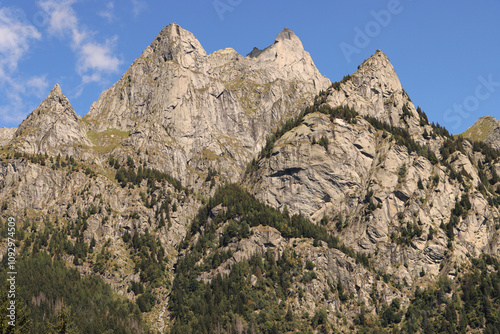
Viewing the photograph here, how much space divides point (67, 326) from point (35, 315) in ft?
394

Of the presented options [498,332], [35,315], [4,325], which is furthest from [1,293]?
[498,332]

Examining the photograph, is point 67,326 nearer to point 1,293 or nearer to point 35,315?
point 1,293

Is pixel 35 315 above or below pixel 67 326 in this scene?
above

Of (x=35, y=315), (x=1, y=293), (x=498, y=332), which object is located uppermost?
(x=35, y=315)

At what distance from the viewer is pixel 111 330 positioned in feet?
656

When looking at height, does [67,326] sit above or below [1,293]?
below

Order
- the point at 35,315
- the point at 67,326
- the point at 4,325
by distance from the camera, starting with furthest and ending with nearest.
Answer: the point at 35,315
the point at 67,326
the point at 4,325

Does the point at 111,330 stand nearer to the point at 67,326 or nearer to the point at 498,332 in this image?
the point at 67,326

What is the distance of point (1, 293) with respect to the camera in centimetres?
9381

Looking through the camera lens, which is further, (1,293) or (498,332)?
(498,332)

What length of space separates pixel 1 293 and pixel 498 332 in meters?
185

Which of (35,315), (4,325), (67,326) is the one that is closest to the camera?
(4,325)

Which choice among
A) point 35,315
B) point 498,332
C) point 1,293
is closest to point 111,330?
point 35,315

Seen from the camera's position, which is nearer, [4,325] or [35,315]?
[4,325]
